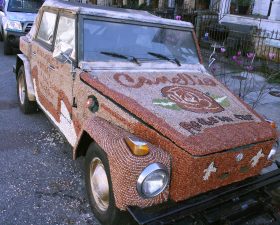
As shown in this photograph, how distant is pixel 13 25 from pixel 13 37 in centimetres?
34

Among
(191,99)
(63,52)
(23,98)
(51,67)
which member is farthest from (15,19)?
(191,99)

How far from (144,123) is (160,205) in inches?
26.1

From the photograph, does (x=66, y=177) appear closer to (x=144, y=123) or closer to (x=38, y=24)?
(x=144, y=123)

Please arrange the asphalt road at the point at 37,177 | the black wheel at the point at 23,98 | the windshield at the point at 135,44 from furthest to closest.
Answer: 1. the black wheel at the point at 23,98
2. the windshield at the point at 135,44
3. the asphalt road at the point at 37,177

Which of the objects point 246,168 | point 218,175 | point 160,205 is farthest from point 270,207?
point 160,205

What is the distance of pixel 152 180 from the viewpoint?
2.43 m

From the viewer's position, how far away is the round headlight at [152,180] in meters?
2.37

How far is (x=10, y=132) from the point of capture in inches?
193

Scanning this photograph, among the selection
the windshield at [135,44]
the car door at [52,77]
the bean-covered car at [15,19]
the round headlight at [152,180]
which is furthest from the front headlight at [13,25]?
the round headlight at [152,180]

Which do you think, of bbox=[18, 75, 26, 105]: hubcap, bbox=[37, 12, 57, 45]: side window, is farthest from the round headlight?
bbox=[18, 75, 26, 105]: hubcap

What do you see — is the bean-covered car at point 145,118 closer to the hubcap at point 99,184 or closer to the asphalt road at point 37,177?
the hubcap at point 99,184

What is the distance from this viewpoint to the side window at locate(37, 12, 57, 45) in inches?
174

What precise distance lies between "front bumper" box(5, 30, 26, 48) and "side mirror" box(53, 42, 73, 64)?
21.0 feet

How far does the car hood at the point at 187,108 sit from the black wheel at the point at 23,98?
2312 mm
